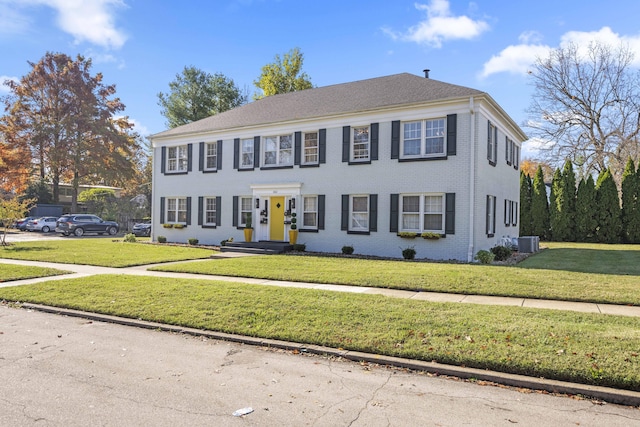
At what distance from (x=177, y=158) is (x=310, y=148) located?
8.44 metres

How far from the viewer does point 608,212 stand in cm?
2731

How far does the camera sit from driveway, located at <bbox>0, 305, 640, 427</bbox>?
162 inches

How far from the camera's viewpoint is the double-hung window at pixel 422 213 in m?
16.8

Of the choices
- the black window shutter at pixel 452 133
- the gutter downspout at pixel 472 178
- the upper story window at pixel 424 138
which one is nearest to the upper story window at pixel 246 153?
the upper story window at pixel 424 138

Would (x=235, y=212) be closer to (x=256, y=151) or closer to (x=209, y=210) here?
(x=209, y=210)

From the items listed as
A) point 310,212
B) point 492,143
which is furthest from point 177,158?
point 492,143

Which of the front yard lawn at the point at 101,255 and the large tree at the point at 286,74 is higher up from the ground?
the large tree at the point at 286,74

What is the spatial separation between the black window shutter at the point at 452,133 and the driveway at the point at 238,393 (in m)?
12.1

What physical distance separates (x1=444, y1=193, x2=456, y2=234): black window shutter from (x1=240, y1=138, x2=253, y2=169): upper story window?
9551 mm

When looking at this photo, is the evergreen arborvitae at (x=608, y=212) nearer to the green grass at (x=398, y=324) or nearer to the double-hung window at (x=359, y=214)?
the double-hung window at (x=359, y=214)

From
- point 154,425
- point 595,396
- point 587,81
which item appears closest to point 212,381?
point 154,425

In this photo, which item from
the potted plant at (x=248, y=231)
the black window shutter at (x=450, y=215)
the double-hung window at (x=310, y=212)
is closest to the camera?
the black window shutter at (x=450, y=215)

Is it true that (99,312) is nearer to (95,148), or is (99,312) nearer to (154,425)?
(154,425)

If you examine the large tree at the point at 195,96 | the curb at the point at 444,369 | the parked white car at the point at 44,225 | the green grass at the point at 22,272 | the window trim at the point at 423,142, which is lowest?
the curb at the point at 444,369
